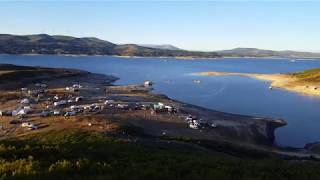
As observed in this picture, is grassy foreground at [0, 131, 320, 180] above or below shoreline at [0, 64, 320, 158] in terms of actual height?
above

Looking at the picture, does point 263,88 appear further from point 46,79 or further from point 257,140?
point 257,140

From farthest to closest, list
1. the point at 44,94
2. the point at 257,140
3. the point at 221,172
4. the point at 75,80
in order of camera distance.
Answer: the point at 75,80, the point at 44,94, the point at 257,140, the point at 221,172

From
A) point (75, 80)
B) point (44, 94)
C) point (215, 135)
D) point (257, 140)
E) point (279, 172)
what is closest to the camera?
Answer: point (279, 172)

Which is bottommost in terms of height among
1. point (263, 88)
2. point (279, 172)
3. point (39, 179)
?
point (263, 88)

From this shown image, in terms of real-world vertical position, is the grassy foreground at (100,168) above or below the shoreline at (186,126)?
above

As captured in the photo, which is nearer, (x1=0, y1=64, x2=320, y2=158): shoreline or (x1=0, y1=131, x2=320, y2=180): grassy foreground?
(x1=0, y1=131, x2=320, y2=180): grassy foreground

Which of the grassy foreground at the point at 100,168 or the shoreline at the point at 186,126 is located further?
the shoreline at the point at 186,126

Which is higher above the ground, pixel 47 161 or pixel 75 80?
pixel 47 161

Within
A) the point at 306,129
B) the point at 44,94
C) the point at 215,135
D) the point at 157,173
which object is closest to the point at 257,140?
the point at 215,135

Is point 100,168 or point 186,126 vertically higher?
point 100,168

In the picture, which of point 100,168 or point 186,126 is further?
point 186,126

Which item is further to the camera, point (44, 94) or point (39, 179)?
point (44, 94)
